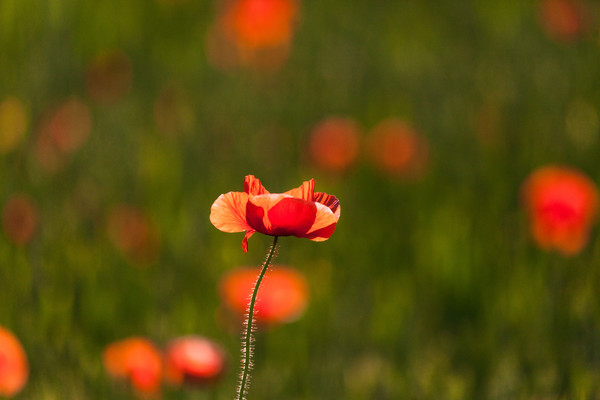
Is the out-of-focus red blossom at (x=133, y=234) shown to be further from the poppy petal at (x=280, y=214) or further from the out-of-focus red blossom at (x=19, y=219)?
the poppy petal at (x=280, y=214)

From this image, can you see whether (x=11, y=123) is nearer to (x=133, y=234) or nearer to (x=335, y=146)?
(x=133, y=234)

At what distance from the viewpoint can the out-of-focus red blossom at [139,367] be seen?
1.05 meters

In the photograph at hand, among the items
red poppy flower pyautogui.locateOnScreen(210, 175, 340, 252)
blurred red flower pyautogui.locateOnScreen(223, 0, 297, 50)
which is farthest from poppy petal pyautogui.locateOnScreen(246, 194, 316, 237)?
blurred red flower pyautogui.locateOnScreen(223, 0, 297, 50)

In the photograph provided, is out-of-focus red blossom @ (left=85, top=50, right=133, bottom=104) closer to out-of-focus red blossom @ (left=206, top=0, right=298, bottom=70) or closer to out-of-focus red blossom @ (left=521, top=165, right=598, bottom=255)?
out-of-focus red blossom @ (left=206, top=0, right=298, bottom=70)

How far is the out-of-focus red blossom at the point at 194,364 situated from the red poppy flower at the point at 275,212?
1.19ft

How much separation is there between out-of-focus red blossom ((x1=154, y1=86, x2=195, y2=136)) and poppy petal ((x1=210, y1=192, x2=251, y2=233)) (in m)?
1.36

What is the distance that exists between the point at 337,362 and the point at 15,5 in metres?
1.40

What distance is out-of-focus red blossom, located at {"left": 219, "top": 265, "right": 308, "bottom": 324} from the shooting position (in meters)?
1.31

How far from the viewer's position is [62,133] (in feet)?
6.15

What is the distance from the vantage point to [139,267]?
4.91 ft

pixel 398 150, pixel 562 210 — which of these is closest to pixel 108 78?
pixel 398 150

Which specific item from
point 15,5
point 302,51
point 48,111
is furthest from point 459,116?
point 15,5

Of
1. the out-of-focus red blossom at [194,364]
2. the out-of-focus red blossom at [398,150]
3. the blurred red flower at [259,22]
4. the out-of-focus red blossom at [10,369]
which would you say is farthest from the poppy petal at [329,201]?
the blurred red flower at [259,22]

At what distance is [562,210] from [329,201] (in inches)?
35.2
